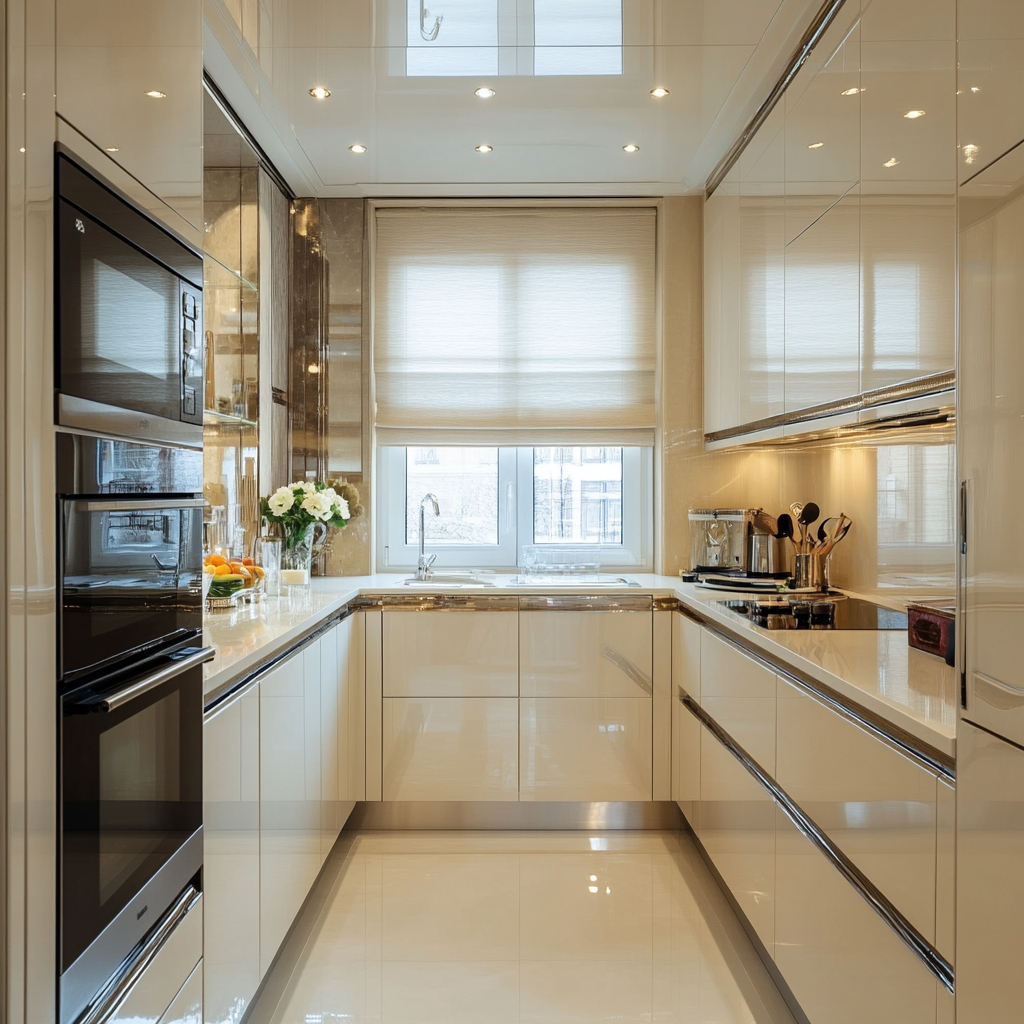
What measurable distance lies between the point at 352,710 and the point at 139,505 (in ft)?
6.50

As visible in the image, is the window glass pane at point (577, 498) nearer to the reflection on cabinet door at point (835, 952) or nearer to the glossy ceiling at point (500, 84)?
the glossy ceiling at point (500, 84)

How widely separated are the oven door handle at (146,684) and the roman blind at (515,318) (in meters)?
2.36

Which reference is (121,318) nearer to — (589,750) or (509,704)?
(509,704)

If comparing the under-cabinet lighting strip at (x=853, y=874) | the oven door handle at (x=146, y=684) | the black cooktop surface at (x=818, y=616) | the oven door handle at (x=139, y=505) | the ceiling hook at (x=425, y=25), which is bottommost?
the under-cabinet lighting strip at (x=853, y=874)

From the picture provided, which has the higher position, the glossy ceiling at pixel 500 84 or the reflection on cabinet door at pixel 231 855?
the glossy ceiling at pixel 500 84

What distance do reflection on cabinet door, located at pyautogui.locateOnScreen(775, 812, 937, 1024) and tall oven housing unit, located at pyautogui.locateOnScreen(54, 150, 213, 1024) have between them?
1162 millimetres

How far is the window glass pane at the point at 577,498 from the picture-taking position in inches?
154

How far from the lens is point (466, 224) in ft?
12.2

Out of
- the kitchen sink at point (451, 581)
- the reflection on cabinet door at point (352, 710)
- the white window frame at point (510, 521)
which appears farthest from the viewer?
the white window frame at point (510, 521)

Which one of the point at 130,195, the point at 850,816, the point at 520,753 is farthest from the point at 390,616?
the point at 130,195

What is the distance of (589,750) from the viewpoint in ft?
10.5

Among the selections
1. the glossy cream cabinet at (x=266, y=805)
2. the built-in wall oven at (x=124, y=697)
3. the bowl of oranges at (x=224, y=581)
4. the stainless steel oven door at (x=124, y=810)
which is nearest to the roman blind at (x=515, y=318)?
the glossy cream cabinet at (x=266, y=805)

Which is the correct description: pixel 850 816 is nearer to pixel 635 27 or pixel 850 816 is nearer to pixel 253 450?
pixel 635 27

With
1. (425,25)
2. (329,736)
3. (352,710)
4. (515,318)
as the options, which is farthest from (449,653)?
(425,25)
